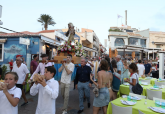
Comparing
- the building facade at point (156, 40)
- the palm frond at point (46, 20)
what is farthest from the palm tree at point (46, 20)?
the building facade at point (156, 40)

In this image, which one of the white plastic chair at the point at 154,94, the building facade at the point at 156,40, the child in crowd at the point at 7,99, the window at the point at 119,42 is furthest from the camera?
the building facade at the point at 156,40

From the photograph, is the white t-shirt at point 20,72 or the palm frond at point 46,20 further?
the palm frond at point 46,20

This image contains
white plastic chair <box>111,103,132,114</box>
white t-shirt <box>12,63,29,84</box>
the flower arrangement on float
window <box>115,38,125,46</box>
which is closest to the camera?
white plastic chair <box>111,103,132,114</box>

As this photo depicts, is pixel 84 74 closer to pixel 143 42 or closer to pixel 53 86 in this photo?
pixel 53 86

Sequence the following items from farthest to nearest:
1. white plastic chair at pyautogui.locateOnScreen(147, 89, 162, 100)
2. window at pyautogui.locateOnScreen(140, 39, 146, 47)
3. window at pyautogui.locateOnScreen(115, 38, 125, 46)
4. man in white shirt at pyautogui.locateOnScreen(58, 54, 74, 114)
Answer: window at pyautogui.locateOnScreen(140, 39, 146, 47), window at pyautogui.locateOnScreen(115, 38, 125, 46), white plastic chair at pyautogui.locateOnScreen(147, 89, 162, 100), man in white shirt at pyautogui.locateOnScreen(58, 54, 74, 114)

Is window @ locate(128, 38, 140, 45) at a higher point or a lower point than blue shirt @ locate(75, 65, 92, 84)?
higher

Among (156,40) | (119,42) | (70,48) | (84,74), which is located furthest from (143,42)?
(84,74)

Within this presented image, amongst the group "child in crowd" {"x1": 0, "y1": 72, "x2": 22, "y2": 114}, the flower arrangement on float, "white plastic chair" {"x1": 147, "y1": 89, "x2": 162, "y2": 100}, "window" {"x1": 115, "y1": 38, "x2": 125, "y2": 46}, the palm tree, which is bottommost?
"white plastic chair" {"x1": 147, "y1": 89, "x2": 162, "y2": 100}

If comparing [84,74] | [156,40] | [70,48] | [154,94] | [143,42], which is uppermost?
[156,40]

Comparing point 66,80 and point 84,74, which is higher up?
Result: point 84,74

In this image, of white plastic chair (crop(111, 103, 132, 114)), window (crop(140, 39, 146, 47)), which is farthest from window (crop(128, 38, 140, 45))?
white plastic chair (crop(111, 103, 132, 114))

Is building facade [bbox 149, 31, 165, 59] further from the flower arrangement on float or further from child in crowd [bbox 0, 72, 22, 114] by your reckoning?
child in crowd [bbox 0, 72, 22, 114]

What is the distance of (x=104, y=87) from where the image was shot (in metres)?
3.28

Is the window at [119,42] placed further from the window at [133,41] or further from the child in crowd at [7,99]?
the child in crowd at [7,99]
